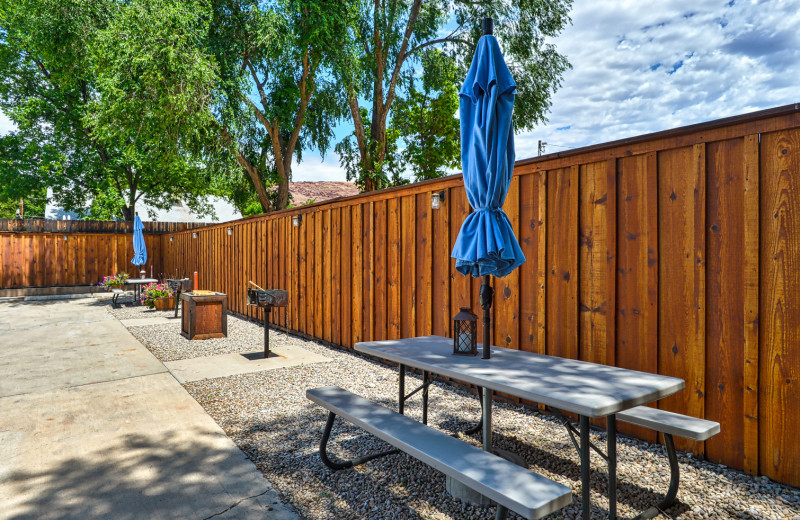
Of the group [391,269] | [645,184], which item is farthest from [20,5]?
[645,184]

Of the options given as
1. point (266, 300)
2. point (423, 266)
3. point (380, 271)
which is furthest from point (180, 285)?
point (423, 266)

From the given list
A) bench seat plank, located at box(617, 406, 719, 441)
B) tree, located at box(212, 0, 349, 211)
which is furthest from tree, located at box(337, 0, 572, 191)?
bench seat plank, located at box(617, 406, 719, 441)

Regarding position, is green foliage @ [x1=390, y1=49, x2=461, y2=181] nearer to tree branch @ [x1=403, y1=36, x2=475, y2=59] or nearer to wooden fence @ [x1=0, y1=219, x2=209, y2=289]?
tree branch @ [x1=403, y1=36, x2=475, y2=59]

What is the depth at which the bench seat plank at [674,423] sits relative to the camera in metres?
2.05

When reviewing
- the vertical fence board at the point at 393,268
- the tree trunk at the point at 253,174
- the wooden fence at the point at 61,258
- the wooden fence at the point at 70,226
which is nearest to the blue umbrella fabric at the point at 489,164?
the vertical fence board at the point at 393,268

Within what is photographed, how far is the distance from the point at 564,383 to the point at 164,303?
10.5 meters

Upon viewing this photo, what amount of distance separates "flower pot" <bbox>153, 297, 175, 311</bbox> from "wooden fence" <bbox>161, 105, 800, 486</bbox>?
7.94 metres

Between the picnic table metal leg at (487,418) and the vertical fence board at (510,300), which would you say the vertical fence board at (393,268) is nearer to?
the vertical fence board at (510,300)

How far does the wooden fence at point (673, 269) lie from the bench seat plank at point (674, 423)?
478 mm

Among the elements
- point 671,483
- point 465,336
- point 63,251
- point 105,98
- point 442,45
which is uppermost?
point 442,45

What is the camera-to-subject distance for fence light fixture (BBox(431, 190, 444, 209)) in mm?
4398

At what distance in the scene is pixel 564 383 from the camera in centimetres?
202

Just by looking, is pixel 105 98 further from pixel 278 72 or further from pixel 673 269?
pixel 673 269

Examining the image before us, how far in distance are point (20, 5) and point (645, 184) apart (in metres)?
21.6
